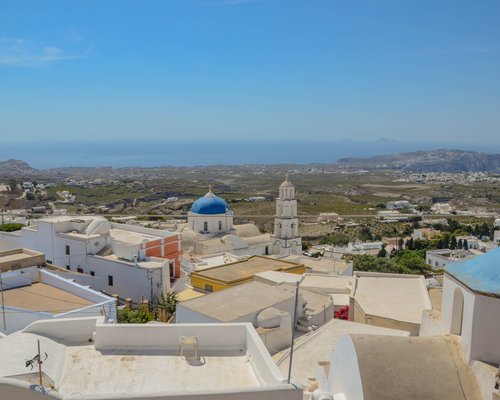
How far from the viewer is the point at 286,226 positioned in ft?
96.9

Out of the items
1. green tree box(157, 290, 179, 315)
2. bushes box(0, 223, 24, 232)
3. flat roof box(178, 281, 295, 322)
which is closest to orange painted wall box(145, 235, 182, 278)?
green tree box(157, 290, 179, 315)

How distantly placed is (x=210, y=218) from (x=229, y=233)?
1.43m

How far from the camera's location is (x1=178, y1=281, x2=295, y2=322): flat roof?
11.6 meters

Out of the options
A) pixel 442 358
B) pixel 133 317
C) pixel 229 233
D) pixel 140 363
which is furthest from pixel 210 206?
pixel 442 358

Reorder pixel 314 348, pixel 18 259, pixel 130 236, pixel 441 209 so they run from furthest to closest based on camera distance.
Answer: pixel 441 209 → pixel 130 236 → pixel 18 259 → pixel 314 348

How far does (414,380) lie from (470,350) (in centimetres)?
88

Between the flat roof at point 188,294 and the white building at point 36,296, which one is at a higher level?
the white building at point 36,296

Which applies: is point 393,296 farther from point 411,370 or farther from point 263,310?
point 411,370

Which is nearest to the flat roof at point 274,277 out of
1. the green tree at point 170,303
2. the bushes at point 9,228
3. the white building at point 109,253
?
the green tree at point 170,303

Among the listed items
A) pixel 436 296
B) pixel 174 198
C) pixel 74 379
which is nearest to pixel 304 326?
pixel 436 296

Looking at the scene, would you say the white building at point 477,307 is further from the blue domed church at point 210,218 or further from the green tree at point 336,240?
the green tree at point 336,240

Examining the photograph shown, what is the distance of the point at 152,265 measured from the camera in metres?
19.0

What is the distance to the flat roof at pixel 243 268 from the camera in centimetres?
1762

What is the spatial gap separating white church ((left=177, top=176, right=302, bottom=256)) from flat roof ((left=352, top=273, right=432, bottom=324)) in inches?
406
